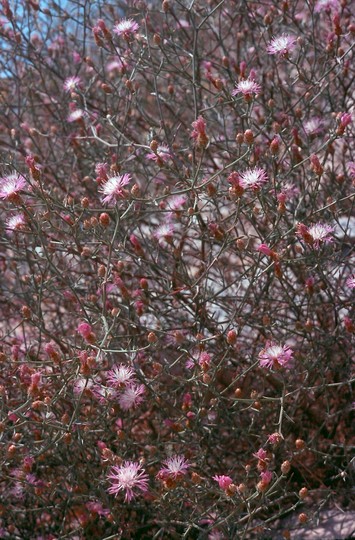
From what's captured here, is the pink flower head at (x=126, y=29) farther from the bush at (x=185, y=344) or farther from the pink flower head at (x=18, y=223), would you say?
the pink flower head at (x=18, y=223)

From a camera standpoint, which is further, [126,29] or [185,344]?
[126,29]

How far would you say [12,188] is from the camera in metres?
2.98

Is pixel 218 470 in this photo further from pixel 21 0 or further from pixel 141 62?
pixel 21 0

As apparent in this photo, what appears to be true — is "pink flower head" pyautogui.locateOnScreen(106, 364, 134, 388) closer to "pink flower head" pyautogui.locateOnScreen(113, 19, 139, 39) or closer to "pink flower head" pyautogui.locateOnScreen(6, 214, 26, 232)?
"pink flower head" pyautogui.locateOnScreen(6, 214, 26, 232)

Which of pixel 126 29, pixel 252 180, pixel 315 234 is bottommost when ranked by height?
pixel 315 234

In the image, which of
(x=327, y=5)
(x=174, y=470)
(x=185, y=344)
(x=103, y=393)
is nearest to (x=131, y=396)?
(x=103, y=393)

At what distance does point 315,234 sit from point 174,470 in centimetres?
94

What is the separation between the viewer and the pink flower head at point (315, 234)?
2926 mm

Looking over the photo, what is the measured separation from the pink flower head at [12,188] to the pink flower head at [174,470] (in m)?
1.01

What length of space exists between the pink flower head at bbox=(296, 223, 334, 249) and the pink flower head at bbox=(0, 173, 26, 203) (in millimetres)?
946

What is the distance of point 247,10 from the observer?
4.29m

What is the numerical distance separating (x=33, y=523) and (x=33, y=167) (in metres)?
1.45

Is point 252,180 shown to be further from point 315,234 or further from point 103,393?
point 103,393

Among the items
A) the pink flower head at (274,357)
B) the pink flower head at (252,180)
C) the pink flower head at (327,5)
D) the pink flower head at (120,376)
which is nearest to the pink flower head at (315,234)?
the pink flower head at (252,180)
